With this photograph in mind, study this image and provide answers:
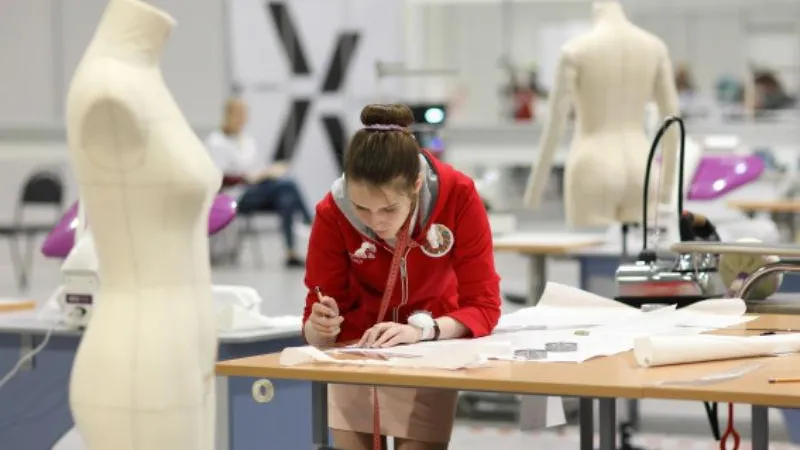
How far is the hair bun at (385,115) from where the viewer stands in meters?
2.95

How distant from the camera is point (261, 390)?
2.65 m

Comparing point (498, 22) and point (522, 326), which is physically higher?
point (498, 22)

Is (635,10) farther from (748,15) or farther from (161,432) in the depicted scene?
(161,432)

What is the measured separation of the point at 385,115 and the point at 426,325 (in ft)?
1.39

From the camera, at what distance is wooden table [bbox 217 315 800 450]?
2.33 m

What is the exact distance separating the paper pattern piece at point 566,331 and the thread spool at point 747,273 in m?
0.30

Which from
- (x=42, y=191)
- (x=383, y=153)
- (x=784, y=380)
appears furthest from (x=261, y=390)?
(x=42, y=191)

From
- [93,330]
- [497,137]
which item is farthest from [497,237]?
[497,137]

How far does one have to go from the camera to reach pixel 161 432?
2914mm

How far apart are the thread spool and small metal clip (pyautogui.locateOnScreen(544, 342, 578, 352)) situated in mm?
914

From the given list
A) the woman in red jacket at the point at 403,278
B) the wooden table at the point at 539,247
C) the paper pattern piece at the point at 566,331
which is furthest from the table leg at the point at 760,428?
the wooden table at the point at 539,247

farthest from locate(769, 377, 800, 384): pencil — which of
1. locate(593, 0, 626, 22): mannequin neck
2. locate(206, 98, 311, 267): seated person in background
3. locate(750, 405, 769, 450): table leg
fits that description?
locate(206, 98, 311, 267): seated person in background

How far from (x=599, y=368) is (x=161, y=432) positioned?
2.94 ft

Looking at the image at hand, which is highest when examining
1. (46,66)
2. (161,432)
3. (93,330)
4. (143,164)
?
(46,66)
